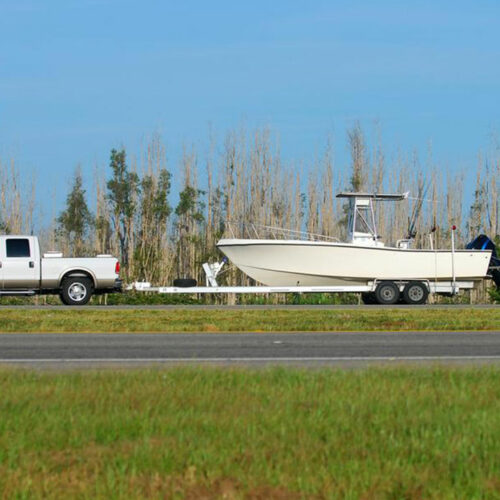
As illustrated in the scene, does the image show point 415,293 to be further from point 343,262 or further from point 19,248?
point 19,248

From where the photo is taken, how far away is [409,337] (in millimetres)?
15000

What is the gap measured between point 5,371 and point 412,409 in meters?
4.33

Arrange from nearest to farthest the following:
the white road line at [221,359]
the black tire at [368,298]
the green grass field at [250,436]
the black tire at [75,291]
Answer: the green grass field at [250,436] → the white road line at [221,359] → the black tire at [75,291] → the black tire at [368,298]

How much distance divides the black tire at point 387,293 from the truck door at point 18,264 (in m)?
9.50

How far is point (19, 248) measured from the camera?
25.4 m

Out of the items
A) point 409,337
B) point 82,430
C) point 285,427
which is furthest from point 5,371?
point 409,337

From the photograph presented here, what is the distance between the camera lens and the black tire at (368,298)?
28.4 m

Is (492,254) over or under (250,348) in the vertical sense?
over

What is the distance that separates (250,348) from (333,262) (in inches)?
585

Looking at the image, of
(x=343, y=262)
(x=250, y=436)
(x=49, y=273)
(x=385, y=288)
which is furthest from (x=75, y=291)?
(x=250, y=436)

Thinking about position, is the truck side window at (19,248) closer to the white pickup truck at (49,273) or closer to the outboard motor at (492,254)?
the white pickup truck at (49,273)

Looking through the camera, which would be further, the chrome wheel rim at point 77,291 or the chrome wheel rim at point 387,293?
the chrome wheel rim at point 387,293

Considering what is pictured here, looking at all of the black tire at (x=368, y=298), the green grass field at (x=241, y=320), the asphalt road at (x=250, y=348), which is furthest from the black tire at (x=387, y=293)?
the asphalt road at (x=250, y=348)

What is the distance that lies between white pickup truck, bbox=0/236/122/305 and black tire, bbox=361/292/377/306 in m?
7.48
